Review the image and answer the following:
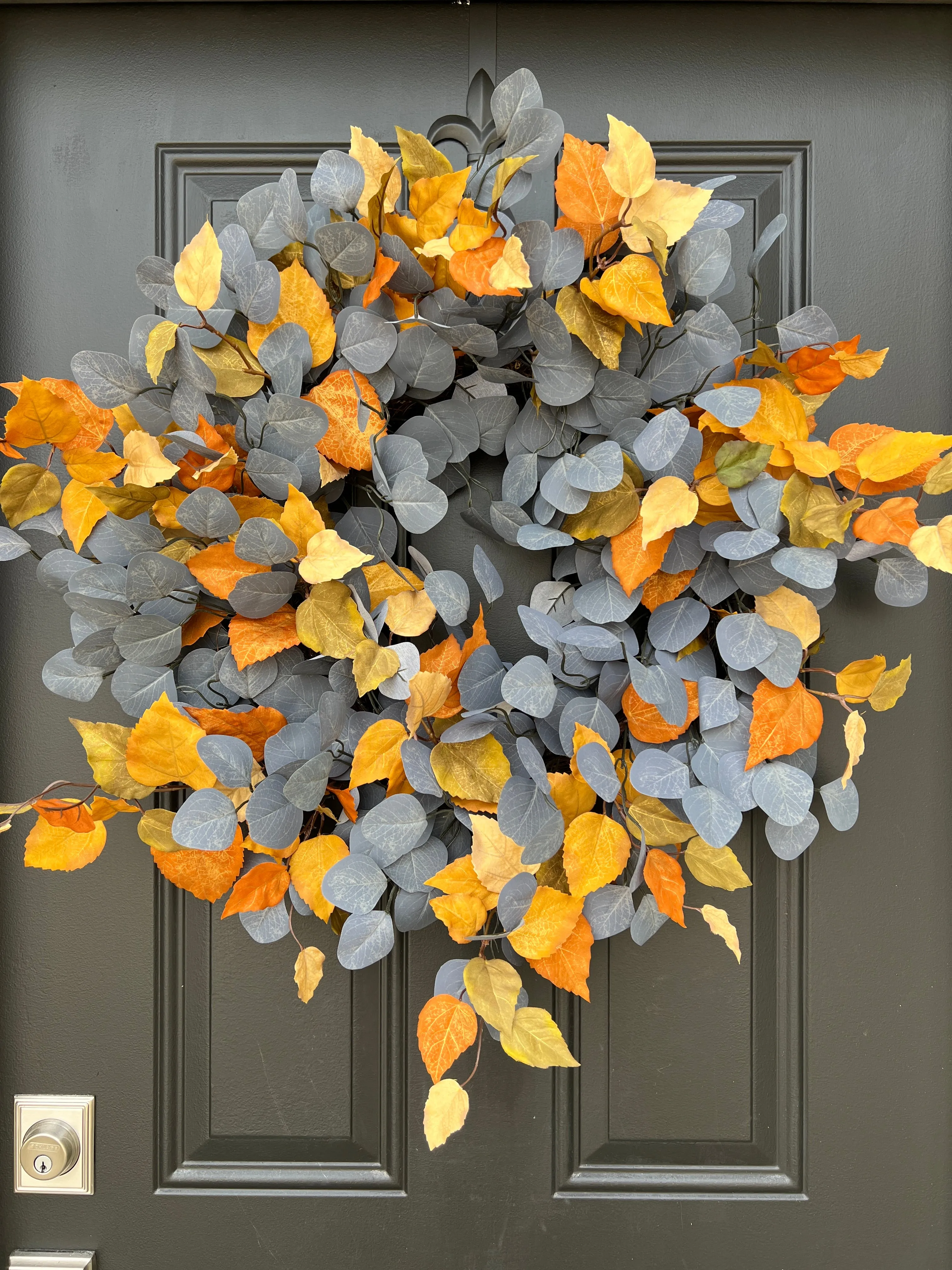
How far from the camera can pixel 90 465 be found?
0.59 m

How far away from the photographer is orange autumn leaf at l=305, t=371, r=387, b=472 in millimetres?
570

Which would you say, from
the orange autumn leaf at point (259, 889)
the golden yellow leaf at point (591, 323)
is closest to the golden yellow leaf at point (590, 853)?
the orange autumn leaf at point (259, 889)

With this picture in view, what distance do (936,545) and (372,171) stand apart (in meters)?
0.49

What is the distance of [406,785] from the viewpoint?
60cm

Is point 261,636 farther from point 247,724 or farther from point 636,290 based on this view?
point 636,290

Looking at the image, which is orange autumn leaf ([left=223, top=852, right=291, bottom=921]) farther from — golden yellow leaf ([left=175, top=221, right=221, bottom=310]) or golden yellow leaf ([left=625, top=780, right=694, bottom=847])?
golden yellow leaf ([left=175, top=221, right=221, bottom=310])

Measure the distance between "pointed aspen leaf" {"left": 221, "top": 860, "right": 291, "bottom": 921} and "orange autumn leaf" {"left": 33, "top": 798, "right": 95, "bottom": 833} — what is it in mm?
126

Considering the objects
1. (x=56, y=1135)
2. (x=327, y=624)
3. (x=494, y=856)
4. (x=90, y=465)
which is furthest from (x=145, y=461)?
(x=56, y=1135)

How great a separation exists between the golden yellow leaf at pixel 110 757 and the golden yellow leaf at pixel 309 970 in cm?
18

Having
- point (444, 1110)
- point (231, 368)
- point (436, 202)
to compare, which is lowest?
point (444, 1110)

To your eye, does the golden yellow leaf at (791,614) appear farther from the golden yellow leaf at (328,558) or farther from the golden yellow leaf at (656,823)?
the golden yellow leaf at (328,558)

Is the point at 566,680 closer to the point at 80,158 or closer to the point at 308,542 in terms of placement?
the point at 308,542

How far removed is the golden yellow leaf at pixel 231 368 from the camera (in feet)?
1.88

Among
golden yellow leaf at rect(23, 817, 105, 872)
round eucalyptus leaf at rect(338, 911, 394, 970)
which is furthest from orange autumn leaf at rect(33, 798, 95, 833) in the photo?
round eucalyptus leaf at rect(338, 911, 394, 970)
